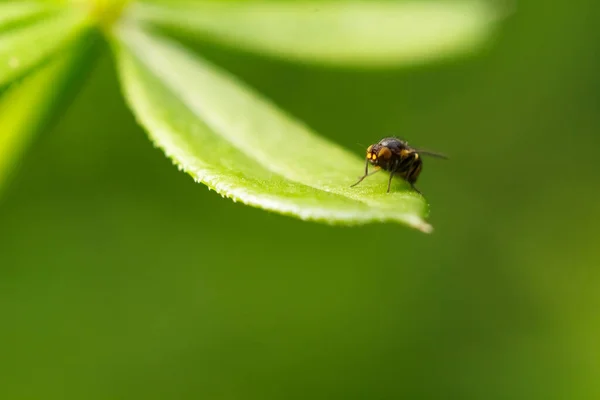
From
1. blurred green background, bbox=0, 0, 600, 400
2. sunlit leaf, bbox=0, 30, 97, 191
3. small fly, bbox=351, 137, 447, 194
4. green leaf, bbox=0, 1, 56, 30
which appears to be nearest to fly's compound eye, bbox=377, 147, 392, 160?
small fly, bbox=351, 137, 447, 194

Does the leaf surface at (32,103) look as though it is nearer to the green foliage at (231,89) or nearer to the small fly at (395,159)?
the green foliage at (231,89)

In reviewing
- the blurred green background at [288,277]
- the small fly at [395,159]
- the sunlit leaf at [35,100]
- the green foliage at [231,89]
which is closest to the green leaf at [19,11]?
the green foliage at [231,89]

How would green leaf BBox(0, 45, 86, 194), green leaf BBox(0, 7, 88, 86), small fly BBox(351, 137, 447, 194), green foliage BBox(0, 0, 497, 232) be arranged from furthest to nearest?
1. small fly BBox(351, 137, 447, 194)
2. green leaf BBox(0, 45, 86, 194)
3. green leaf BBox(0, 7, 88, 86)
4. green foliage BBox(0, 0, 497, 232)

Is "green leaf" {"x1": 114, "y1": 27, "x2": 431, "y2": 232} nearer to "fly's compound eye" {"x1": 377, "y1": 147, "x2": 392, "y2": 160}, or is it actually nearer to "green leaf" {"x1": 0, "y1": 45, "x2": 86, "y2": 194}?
"fly's compound eye" {"x1": 377, "y1": 147, "x2": 392, "y2": 160}

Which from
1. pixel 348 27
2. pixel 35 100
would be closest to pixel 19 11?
pixel 35 100

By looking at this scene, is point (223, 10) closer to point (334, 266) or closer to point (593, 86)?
point (334, 266)

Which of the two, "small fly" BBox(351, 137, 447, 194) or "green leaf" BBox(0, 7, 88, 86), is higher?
"small fly" BBox(351, 137, 447, 194)

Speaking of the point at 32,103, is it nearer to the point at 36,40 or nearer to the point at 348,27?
the point at 36,40
